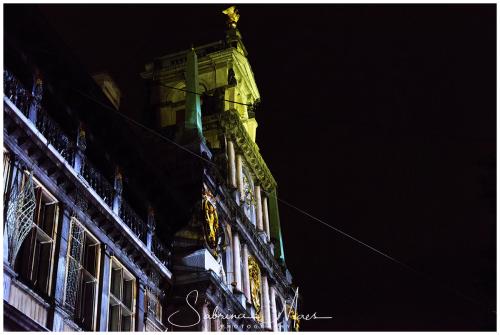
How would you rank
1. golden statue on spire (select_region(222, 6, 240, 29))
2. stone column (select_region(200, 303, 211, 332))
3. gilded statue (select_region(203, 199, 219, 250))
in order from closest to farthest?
stone column (select_region(200, 303, 211, 332)) < gilded statue (select_region(203, 199, 219, 250)) < golden statue on spire (select_region(222, 6, 240, 29))

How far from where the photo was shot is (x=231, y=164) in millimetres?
37500

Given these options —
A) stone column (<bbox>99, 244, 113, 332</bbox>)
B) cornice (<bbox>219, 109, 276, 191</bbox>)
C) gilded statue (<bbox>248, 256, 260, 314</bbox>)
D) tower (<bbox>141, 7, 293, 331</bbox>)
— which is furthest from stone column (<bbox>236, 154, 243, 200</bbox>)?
stone column (<bbox>99, 244, 113, 332</bbox>)

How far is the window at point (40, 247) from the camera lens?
15756mm

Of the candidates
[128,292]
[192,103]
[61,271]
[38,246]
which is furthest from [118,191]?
[192,103]

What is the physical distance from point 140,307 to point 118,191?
3.53 metres

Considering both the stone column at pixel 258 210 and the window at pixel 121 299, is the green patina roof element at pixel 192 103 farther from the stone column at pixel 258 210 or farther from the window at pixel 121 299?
the window at pixel 121 299

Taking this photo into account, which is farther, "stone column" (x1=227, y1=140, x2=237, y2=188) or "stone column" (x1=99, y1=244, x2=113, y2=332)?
"stone column" (x1=227, y1=140, x2=237, y2=188)

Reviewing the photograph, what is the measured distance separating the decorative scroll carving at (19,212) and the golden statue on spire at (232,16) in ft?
112

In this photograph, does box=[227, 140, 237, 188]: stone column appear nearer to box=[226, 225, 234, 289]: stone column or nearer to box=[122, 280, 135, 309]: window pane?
box=[226, 225, 234, 289]: stone column

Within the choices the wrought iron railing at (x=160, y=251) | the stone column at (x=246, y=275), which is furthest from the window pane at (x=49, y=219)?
the stone column at (x=246, y=275)

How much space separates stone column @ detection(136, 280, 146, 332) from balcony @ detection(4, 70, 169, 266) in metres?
1.44

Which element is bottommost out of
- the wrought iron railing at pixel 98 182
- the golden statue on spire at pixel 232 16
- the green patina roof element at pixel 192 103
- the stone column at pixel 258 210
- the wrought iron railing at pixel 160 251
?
the wrought iron railing at pixel 160 251

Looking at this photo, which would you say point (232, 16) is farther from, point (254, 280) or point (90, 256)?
point (90, 256)

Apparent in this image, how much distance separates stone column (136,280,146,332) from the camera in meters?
20.5
